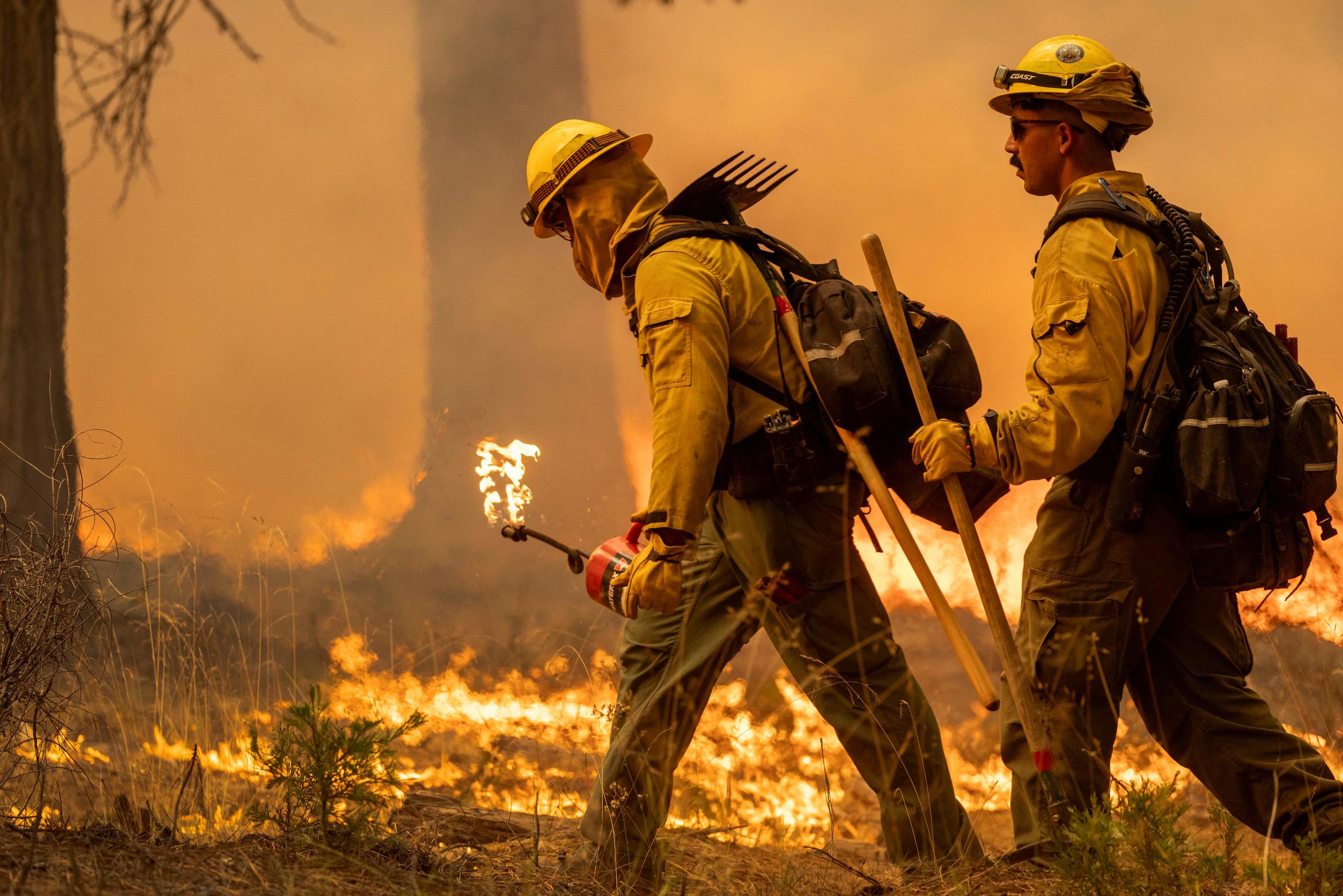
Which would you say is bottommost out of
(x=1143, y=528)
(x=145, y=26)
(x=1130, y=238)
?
(x=1143, y=528)

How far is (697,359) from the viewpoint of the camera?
8.01 ft

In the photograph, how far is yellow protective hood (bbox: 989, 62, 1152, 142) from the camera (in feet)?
8.04

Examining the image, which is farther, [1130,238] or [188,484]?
[188,484]

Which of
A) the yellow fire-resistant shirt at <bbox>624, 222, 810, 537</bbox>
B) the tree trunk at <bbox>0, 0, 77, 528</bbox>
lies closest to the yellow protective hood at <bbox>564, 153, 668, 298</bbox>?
the yellow fire-resistant shirt at <bbox>624, 222, 810, 537</bbox>

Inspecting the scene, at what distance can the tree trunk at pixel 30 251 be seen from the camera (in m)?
5.72

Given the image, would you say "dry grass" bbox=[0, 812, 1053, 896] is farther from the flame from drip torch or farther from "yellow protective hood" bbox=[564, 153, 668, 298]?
"yellow protective hood" bbox=[564, 153, 668, 298]

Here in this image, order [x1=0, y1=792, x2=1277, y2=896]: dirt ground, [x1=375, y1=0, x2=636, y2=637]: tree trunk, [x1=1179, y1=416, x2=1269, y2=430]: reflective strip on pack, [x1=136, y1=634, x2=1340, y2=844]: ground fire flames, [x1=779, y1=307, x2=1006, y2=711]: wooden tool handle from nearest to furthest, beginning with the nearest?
[x1=0, y1=792, x2=1277, y2=896]: dirt ground
[x1=1179, y1=416, x2=1269, y2=430]: reflective strip on pack
[x1=779, y1=307, x2=1006, y2=711]: wooden tool handle
[x1=136, y1=634, x2=1340, y2=844]: ground fire flames
[x1=375, y1=0, x2=636, y2=637]: tree trunk

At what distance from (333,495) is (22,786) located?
12.0ft

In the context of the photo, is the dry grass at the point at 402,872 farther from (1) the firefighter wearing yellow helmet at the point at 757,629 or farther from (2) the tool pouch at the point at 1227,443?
(2) the tool pouch at the point at 1227,443

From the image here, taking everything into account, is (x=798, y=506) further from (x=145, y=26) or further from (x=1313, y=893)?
(x=145, y=26)

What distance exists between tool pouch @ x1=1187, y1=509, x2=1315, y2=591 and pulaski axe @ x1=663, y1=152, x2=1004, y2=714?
43 cm

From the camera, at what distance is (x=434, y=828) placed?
3143mm

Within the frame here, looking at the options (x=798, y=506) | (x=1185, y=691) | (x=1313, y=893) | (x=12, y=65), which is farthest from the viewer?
(x=12, y=65)

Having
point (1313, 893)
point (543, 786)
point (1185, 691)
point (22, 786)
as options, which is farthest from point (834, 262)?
point (543, 786)
